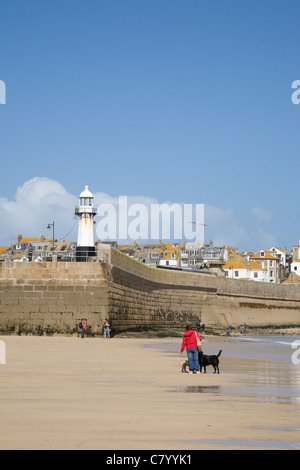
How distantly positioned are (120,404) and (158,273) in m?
37.9

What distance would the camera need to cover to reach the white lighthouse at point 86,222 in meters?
38.7

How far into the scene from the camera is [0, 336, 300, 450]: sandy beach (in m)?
6.44

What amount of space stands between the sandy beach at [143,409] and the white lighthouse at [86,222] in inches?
909

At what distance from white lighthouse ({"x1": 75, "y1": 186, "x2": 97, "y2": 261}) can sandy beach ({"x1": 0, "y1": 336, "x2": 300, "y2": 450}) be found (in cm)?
2310

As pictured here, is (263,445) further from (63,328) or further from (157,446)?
(63,328)

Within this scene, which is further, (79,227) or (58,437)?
(79,227)

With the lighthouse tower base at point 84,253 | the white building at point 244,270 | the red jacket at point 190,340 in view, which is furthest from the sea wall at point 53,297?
the white building at point 244,270

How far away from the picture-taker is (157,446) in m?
6.13

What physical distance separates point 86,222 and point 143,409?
3113 centimetres

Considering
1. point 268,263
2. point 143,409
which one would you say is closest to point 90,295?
point 143,409

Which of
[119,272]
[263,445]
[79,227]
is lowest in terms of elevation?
[263,445]

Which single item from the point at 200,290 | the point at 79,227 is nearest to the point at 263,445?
the point at 79,227

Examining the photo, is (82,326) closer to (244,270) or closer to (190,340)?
(190,340)

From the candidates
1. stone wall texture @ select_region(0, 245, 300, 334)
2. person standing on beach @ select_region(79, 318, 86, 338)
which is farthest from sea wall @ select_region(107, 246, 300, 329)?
person standing on beach @ select_region(79, 318, 86, 338)
